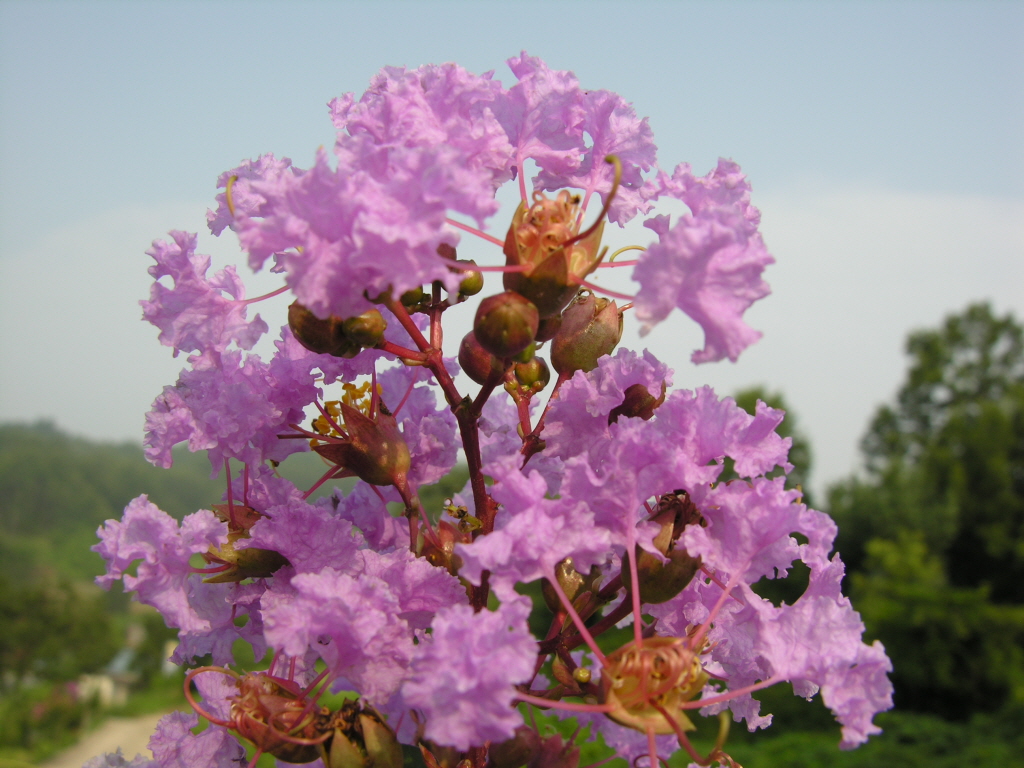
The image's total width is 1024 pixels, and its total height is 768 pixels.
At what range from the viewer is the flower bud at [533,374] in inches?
53.8

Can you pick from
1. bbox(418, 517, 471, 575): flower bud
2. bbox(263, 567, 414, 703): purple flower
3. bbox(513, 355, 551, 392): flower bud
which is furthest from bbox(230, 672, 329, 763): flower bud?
bbox(513, 355, 551, 392): flower bud

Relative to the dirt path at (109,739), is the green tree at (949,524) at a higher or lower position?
higher

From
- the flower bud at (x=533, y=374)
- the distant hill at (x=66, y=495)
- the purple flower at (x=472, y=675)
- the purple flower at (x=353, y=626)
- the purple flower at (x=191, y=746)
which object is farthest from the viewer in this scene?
the distant hill at (x=66, y=495)

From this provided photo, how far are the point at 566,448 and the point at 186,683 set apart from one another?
696mm

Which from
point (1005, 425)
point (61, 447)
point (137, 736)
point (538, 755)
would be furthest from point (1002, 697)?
point (61, 447)

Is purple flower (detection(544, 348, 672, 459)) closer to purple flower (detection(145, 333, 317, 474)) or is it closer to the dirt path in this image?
purple flower (detection(145, 333, 317, 474))

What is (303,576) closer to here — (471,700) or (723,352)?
(471,700)

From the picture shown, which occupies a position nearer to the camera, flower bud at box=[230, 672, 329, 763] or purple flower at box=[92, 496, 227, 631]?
flower bud at box=[230, 672, 329, 763]

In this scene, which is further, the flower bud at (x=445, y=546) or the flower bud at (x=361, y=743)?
the flower bud at (x=445, y=546)

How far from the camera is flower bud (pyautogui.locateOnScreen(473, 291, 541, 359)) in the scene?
1.04 metres

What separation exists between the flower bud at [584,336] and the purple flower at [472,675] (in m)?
0.49

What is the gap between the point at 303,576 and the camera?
1042mm

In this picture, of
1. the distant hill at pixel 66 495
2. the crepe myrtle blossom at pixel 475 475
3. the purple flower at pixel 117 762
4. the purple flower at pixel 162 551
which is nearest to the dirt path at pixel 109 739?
the purple flower at pixel 117 762

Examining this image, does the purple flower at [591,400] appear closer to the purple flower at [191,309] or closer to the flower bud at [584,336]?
the flower bud at [584,336]
